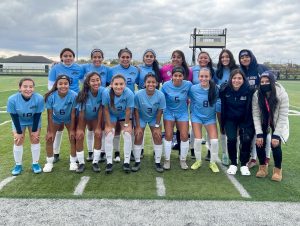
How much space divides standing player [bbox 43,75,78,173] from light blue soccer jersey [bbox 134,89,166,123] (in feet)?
3.31

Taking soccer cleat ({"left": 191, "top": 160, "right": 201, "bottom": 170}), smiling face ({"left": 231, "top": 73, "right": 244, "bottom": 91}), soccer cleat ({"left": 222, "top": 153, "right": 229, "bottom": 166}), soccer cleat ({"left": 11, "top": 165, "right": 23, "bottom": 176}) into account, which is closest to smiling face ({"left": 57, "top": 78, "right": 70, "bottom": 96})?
soccer cleat ({"left": 11, "top": 165, "right": 23, "bottom": 176})

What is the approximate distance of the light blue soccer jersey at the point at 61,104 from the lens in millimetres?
5215

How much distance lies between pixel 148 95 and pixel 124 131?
27.3 inches

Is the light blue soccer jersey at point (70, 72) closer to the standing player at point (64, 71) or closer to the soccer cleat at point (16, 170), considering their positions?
the standing player at point (64, 71)

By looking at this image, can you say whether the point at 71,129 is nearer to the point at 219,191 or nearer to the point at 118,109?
the point at 118,109

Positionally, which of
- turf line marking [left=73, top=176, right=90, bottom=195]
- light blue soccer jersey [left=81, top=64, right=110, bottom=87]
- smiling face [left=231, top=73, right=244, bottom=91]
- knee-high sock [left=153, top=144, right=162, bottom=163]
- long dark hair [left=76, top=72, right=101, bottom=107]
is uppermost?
light blue soccer jersey [left=81, top=64, right=110, bottom=87]

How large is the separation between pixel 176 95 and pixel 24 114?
7.76ft

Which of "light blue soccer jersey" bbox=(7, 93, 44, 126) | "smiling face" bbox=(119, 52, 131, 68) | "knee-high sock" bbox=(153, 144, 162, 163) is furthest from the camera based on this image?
"smiling face" bbox=(119, 52, 131, 68)

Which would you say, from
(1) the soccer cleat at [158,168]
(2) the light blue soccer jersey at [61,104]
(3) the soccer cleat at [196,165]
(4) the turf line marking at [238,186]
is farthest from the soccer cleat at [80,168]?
(4) the turf line marking at [238,186]

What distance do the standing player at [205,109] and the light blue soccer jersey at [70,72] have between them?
2004 mm

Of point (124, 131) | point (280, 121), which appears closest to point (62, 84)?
point (124, 131)

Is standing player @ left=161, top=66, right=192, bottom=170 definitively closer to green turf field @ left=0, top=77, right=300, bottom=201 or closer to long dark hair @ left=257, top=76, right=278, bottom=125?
green turf field @ left=0, top=77, right=300, bottom=201

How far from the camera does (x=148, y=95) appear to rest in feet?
17.8

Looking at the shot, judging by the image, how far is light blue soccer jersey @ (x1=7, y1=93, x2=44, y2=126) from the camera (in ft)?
16.4
